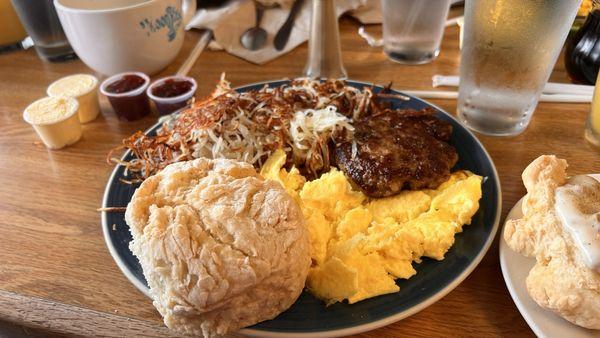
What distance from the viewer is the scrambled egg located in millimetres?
1428

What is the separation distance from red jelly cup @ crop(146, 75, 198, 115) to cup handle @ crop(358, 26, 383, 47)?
4.67ft

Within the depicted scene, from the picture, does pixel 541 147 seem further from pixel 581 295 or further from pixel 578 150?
pixel 581 295

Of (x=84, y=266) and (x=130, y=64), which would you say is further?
(x=130, y=64)

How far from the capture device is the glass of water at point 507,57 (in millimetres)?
1837

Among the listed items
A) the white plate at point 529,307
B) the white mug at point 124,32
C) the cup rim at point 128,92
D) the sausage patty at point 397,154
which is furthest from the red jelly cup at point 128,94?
the white plate at point 529,307

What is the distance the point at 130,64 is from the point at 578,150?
2.69 m

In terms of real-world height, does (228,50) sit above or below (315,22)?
below

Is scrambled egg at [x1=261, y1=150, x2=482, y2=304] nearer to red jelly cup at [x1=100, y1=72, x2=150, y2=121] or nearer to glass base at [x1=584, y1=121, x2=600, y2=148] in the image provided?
glass base at [x1=584, y1=121, x2=600, y2=148]

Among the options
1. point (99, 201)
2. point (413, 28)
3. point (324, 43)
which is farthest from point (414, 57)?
point (99, 201)

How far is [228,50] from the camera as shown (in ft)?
10.8

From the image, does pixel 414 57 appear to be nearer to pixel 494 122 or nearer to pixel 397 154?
pixel 494 122

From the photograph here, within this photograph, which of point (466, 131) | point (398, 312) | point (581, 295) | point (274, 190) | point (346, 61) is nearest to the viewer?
point (581, 295)

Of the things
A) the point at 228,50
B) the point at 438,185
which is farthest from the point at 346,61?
the point at 438,185

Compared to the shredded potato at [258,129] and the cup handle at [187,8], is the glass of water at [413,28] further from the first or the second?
the cup handle at [187,8]
